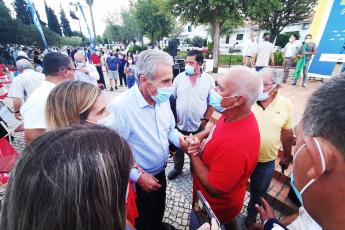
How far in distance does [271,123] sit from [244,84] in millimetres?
793

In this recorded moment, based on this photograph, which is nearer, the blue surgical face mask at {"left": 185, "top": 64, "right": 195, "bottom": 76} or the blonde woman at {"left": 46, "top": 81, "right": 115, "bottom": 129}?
the blonde woman at {"left": 46, "top": 81, "right": 115, "bottom": 129}

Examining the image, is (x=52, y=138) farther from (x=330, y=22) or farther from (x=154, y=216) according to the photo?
(x=330, y=22)

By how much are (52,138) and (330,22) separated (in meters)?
10.7

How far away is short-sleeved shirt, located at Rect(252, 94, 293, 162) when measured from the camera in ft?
7.22

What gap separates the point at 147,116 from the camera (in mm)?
1963

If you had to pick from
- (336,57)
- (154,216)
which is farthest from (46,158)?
(336,57)

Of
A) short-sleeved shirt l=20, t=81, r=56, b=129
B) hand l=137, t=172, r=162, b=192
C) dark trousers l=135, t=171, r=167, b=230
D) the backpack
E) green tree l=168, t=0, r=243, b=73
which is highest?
green tree l=168, t=0, r=243, b=73

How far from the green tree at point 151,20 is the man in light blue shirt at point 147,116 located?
2483 cm

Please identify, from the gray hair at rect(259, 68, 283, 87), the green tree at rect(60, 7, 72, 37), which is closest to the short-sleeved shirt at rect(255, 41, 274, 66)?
the gray hair at rect(259, 68, 283, 87)

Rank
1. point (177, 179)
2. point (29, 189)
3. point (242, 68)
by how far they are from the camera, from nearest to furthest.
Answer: point (29, 189), point (242, 68), point (177, 179)

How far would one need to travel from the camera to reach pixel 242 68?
5.73ft

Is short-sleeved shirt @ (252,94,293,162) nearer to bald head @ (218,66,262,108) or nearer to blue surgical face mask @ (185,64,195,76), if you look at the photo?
bald head @ (218,66,262,108)

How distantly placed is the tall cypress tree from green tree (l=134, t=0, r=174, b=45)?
4097 cm

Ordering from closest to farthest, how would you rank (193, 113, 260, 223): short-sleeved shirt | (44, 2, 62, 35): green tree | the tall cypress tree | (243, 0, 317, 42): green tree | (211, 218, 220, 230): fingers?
(211, 218, 220, 230): fingers
(193, 113, 260, 223): short-sleeved shirt
(243, 0, 317, 42): green tree
the tall cypress tree
(44, 2, 62, 35): green tree
